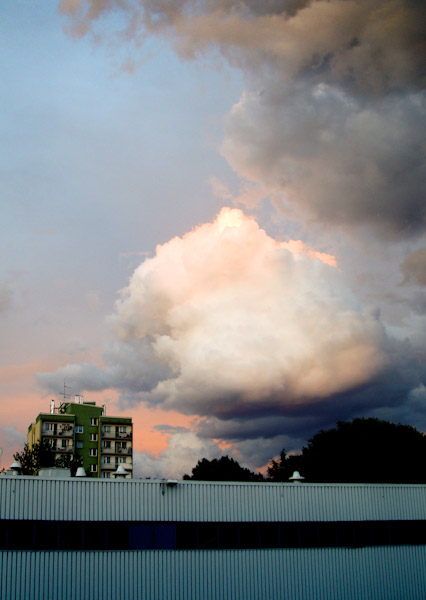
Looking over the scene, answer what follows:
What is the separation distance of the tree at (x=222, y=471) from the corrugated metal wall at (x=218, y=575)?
8072 centimetres

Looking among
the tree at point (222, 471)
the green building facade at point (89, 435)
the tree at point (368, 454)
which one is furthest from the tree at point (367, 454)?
the green building facade at point (89, 435)

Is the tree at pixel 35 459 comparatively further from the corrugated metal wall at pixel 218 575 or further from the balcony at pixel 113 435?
the corrugated metal wall at pixel 218 575

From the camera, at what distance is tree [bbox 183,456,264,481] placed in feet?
366

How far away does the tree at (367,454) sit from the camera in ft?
245

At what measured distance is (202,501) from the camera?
29.4 meters

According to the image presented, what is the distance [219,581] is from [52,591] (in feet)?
24.1

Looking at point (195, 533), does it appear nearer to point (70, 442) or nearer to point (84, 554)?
point (84, 554)

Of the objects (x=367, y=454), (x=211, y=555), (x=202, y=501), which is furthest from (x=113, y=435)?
(x=211, y=555)

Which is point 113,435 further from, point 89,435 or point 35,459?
point 35,459

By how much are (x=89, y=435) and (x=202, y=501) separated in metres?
106

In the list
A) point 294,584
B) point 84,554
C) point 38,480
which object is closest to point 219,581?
point 294,584

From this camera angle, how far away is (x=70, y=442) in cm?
12694

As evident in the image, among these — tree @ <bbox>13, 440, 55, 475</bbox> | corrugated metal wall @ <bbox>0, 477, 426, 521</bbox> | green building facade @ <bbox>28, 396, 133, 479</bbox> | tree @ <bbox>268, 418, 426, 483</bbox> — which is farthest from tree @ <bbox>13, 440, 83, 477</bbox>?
corrugated metal wall @ <bbox>0, 477, 426, 521</bbox>

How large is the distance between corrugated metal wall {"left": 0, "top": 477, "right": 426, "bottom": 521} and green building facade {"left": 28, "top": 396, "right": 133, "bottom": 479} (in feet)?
327
